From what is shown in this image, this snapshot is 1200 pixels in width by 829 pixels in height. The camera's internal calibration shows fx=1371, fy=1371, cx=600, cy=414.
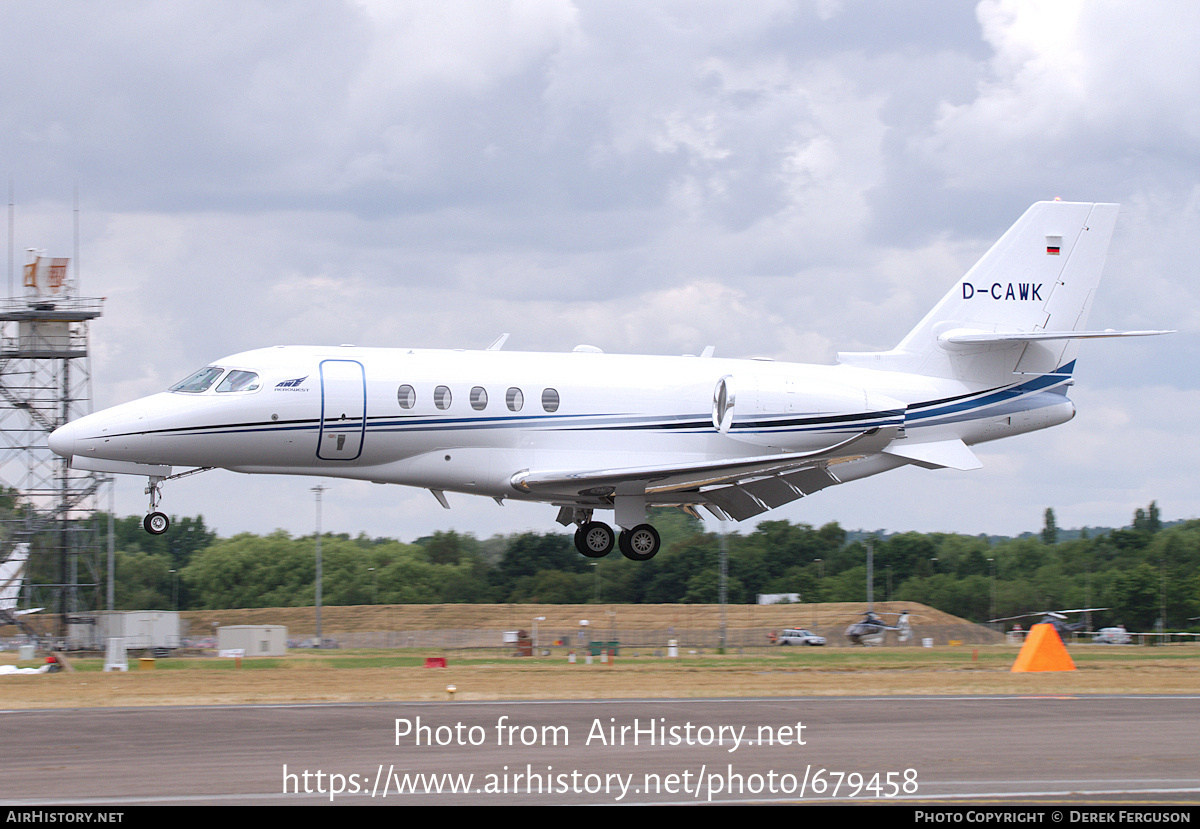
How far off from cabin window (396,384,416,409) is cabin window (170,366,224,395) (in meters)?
3.04

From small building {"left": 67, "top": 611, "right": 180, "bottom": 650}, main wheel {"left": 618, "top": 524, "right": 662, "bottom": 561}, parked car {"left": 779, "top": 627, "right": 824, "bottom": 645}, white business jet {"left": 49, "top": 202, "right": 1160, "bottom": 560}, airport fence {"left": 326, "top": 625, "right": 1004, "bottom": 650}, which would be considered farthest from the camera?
parked car {"left": 779, "top": 627, "right": 824, "bottom": 645}

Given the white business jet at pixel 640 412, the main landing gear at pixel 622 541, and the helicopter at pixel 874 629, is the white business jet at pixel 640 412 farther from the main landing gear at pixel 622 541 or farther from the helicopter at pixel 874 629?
the helicopter at pixel 874 629

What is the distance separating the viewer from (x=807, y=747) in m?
16.3

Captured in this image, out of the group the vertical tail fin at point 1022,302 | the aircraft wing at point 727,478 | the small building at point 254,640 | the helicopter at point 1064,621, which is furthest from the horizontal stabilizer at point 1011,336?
the helicopter at point 1064,621

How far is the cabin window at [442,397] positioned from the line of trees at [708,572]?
38.5 m

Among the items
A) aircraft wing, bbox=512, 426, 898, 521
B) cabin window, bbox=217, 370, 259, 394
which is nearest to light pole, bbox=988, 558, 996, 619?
aircraft wing, bbox=512, 426, 898, 521

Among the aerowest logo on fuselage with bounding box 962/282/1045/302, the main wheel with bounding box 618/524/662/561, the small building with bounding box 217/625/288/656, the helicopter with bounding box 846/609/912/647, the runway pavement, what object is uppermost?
the aerowest logo on fuselage with bounding box 962/282/1045/302

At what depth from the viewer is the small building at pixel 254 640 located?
4566 cm

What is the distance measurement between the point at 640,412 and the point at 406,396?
4.35 meters

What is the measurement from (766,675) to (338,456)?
1087 cm

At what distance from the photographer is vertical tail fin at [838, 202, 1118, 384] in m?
28.0

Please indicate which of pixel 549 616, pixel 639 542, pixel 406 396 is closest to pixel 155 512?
pixel 406 396

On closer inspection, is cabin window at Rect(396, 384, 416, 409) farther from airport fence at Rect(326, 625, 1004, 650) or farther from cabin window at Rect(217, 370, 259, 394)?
airport fence at Rect(326, 625, 1004, 650)

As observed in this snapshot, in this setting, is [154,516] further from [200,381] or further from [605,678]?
[605,678]
